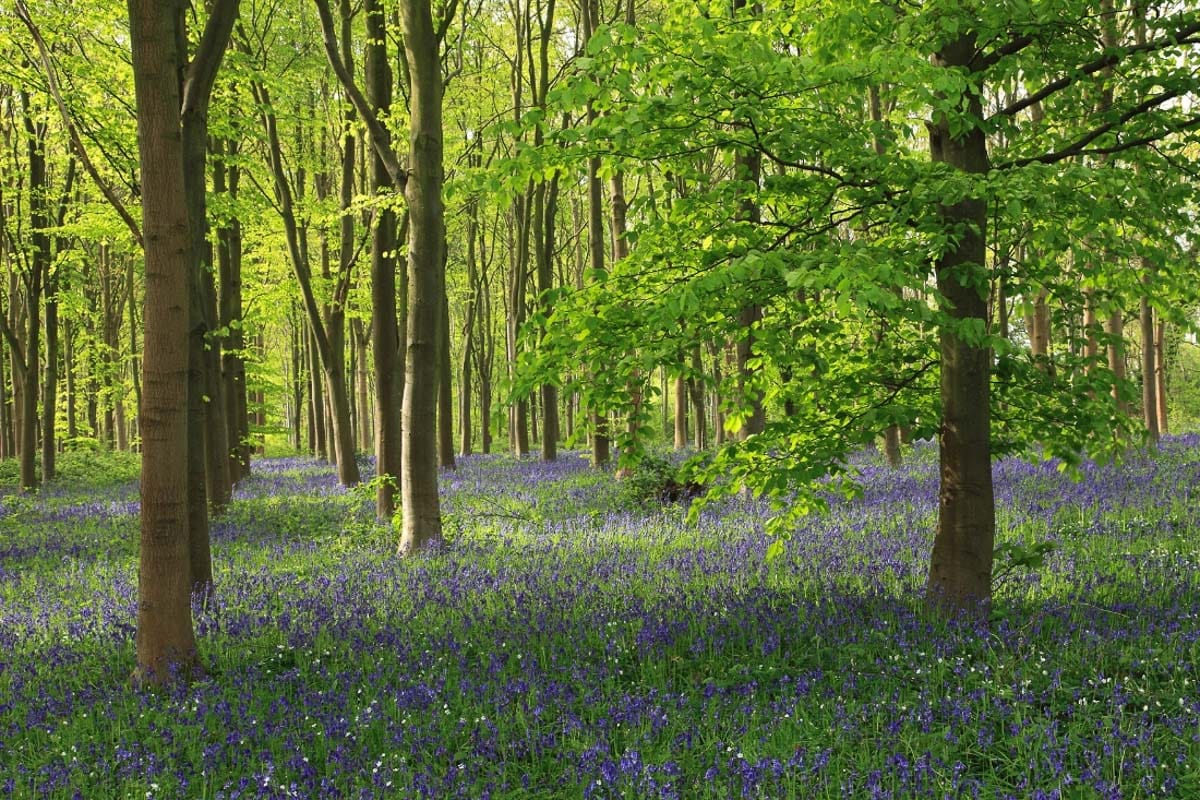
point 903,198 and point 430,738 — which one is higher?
point 903,198

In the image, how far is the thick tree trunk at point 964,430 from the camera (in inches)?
219

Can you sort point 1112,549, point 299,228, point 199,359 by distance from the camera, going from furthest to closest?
point 299,228 → point 199,359 → point 1112,549

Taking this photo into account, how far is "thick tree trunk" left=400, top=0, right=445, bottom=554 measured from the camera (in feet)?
30.7

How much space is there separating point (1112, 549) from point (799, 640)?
417 cm

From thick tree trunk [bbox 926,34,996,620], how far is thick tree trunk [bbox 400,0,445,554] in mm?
5822

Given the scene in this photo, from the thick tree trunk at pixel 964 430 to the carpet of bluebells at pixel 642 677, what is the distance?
0.33 m

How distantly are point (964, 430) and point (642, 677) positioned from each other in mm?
2873

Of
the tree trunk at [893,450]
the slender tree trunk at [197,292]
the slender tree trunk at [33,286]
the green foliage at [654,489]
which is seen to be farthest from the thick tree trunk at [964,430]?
the slender tree trunk at [33,286]

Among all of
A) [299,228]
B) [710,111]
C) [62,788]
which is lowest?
[62,788]

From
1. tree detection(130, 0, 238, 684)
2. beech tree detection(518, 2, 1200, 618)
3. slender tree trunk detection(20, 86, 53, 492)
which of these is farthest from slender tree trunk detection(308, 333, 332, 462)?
beech tree detection(518, 2, 1200, 618)

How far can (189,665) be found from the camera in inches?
211

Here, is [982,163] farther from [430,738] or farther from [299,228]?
[299,228]

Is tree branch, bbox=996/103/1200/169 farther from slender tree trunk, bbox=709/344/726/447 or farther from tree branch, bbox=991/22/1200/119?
slender tree trunk, bbox=709/344/726/447

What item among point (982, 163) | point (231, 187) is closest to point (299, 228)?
point (231, 187)
